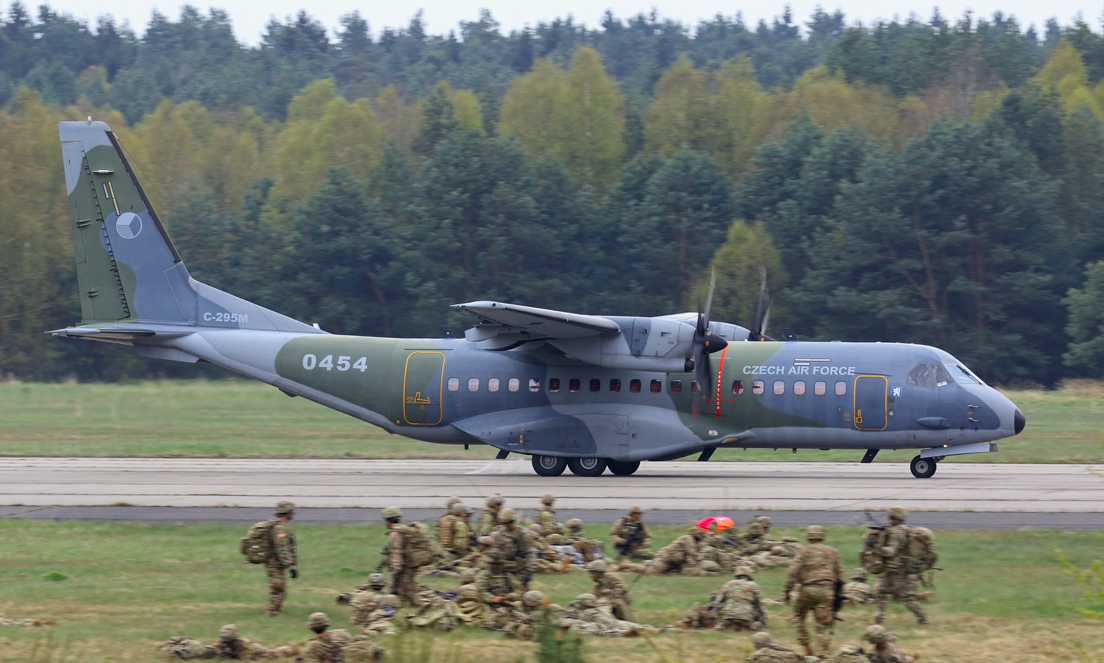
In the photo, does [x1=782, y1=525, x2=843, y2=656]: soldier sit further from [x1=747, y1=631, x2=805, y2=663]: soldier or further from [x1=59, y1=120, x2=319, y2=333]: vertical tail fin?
[x1=59, y1=120, x2=319, y2=333]: vertical tail fin

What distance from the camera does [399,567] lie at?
11.7m

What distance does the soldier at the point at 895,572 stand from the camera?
11.5 meters

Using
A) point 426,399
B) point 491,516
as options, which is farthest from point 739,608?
point 426,399

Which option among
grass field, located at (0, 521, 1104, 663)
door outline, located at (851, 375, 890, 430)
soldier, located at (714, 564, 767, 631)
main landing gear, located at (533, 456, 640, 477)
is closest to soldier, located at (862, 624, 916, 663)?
grass field, located at (0, 521, 1104, 663)

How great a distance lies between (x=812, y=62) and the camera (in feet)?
453

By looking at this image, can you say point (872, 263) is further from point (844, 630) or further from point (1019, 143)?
point (844, 630)

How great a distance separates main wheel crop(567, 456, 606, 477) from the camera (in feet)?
80.2

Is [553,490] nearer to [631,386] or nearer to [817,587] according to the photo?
[631,386]

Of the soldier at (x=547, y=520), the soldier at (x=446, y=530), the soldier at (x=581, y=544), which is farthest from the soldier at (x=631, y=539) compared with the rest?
the soldier at (x=446, y=530)

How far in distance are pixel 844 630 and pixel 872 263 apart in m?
44.0

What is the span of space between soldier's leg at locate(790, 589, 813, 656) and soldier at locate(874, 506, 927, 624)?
137 cm

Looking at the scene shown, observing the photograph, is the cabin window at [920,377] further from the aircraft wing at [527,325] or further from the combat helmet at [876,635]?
the combat helmet at [876,635]

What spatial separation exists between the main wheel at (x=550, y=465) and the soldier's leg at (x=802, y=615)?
556 inches

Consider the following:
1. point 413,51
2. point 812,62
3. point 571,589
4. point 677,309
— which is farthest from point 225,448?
point 413,51
